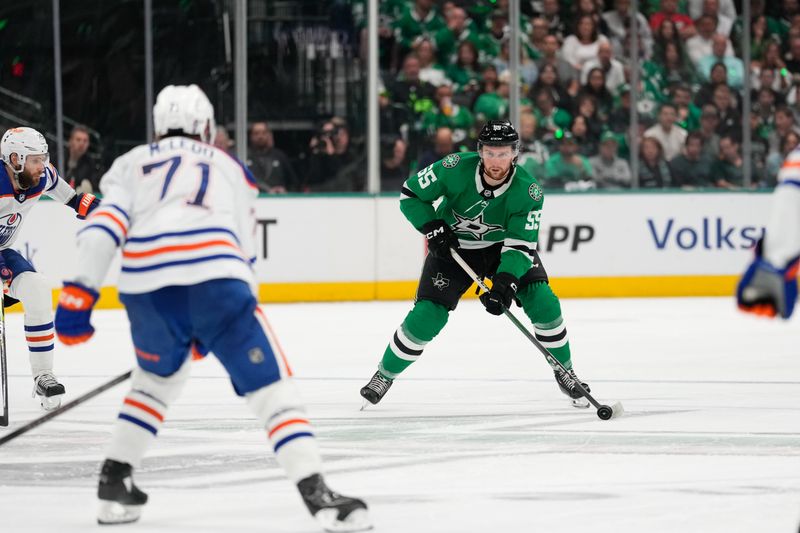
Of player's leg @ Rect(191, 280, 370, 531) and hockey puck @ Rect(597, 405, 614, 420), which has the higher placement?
player's leg @ Rect(191, 280, 370, 531)

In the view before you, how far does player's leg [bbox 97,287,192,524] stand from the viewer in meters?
3.18

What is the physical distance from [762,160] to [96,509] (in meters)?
8.29

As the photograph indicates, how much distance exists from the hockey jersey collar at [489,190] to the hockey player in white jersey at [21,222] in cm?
149

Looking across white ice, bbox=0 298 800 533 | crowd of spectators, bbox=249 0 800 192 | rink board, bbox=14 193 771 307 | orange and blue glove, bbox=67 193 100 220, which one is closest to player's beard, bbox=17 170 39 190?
orange and blue glove, bbox=67 193 100 220

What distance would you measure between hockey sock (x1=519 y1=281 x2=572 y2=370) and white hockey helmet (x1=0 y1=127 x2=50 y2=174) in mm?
1819

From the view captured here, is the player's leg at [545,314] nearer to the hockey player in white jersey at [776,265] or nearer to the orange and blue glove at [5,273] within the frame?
the orange and blue glove at [5,273]

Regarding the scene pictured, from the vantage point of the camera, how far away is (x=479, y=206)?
16.9ft

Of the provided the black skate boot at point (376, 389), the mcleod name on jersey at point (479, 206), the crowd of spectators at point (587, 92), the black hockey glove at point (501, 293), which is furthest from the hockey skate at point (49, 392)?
the crowd of spectators at point (587, 92)

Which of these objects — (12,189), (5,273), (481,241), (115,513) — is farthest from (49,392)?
(115,513)

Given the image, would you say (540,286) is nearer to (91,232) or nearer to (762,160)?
(91,232)

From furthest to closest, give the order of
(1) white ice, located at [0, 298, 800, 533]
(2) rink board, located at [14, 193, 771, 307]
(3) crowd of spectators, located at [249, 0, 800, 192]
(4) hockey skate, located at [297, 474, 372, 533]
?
(3) crowd of spectators, located at [249, 0, 800, 192], (2) rink board, located at [14, 193, 771, 307], (1) white ice, located at [0, 298, 800, 533], (4) hockey skate, located at [297, 474, 372, 533]

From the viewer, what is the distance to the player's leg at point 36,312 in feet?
17.7

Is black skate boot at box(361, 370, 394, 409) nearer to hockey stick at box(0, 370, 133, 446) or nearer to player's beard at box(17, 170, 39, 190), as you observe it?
player's beard at box(17, 170, 39, 190)

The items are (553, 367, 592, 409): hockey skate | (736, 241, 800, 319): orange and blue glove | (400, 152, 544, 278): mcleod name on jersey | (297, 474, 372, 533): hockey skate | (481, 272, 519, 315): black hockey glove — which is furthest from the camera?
(553, 367, 592, 409): hockey skate
